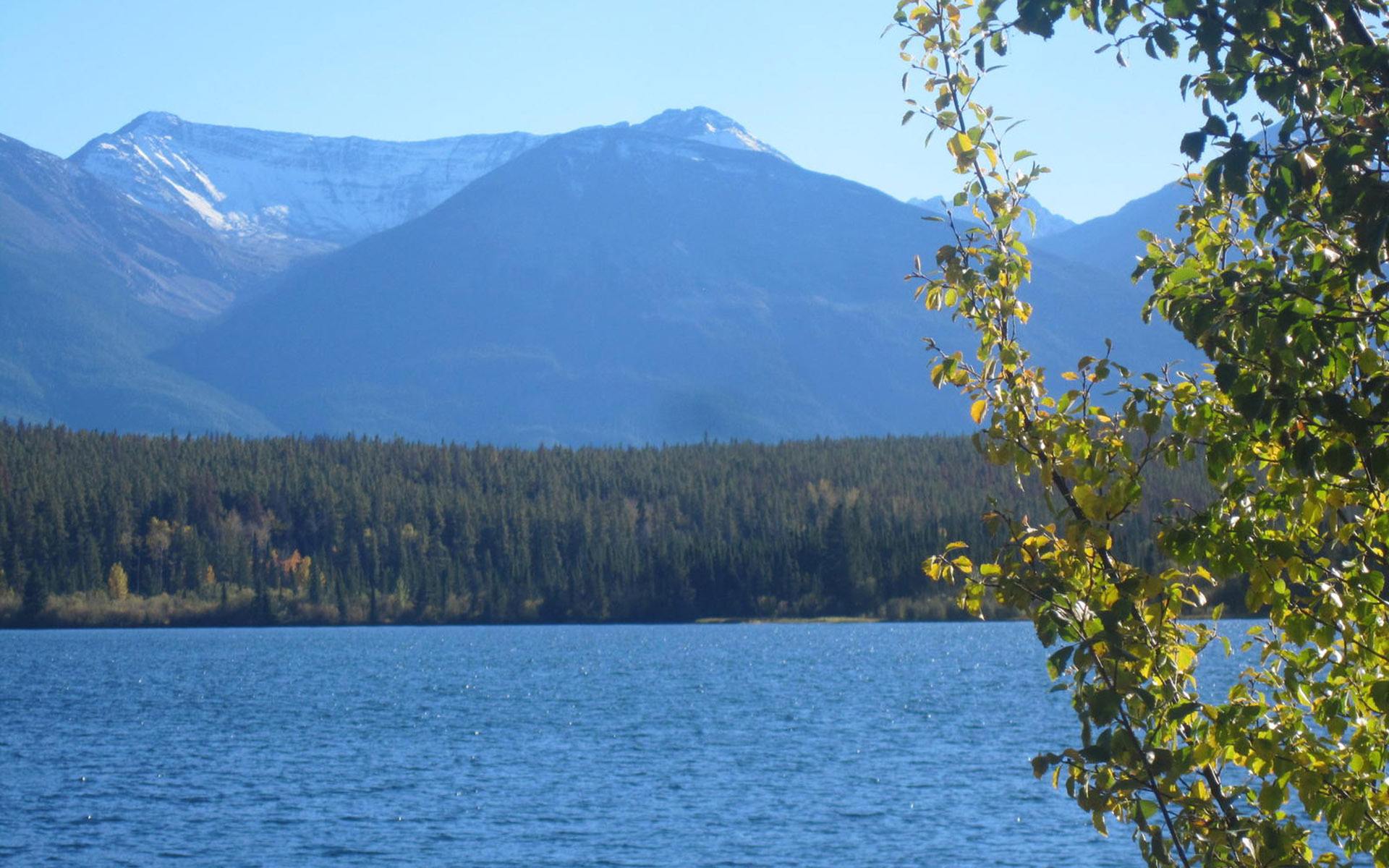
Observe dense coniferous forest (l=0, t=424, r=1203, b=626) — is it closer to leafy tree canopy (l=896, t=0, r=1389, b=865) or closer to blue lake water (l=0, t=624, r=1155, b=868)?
blue lake water (l=0, t=624, r=1155, b=868)

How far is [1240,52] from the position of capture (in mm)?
5539

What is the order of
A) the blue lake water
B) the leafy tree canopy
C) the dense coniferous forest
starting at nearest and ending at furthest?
1. the leafy tree canopy
2. the blue lake water
3. the dense coniferous forest

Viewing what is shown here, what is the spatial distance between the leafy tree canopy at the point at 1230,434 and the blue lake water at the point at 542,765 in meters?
28.7

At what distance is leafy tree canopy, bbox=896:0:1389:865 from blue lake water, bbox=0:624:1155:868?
28677mm

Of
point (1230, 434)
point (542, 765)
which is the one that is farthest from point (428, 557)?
point (1230, 434)

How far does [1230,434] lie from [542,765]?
165ft

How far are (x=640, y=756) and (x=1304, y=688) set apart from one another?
50.4 meters

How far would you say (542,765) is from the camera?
54.5m

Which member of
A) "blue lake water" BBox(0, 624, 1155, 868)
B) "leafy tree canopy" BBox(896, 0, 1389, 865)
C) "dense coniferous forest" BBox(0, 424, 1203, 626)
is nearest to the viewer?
"leafy tree canopy" BBox(896, 0, 1389, 865)

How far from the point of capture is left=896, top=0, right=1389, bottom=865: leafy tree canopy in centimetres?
533

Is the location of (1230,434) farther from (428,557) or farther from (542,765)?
(428,557)

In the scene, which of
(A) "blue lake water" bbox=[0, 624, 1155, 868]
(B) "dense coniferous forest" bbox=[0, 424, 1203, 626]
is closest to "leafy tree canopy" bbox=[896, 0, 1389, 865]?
(A) "blue lake water" bbox=[0, 624, 1155, 868]

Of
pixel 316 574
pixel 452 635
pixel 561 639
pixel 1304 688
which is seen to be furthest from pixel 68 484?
pixel 1304 688

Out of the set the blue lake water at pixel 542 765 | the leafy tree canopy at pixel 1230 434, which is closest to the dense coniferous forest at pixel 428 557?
the blue lake water at pixel 542 765
